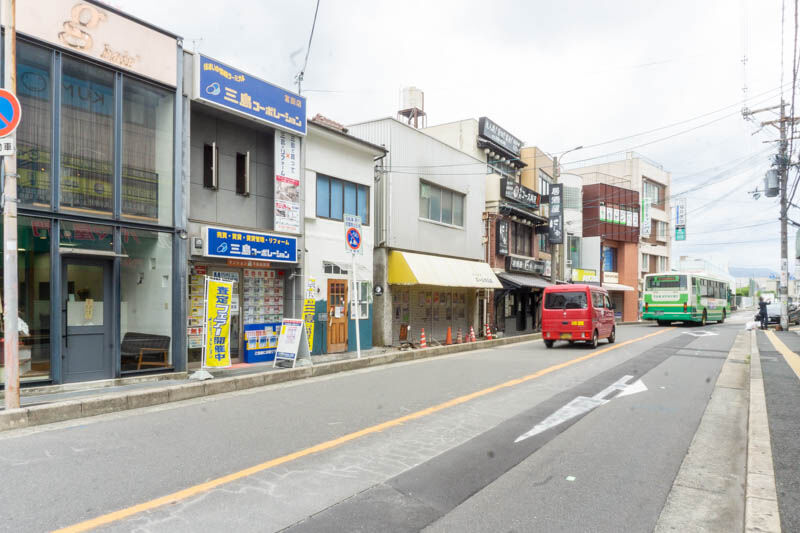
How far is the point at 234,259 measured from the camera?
12.2 m

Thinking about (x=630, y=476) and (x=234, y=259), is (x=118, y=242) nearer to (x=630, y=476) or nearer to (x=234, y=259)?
(x=234, y=259)

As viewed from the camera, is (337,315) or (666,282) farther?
(666,282)

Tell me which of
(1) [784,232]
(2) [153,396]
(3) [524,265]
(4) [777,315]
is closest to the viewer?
(2) [153,396]

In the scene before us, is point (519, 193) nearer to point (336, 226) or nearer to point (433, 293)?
point (433, 293)

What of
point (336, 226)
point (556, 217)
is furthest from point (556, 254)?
point (336, 226)

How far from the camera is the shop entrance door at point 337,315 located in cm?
1548

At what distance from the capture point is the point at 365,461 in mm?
5328

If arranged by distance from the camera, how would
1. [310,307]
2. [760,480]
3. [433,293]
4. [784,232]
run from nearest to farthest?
[760,480]
[310,307]
[433,293]
[784,232]

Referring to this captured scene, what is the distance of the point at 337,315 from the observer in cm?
1577

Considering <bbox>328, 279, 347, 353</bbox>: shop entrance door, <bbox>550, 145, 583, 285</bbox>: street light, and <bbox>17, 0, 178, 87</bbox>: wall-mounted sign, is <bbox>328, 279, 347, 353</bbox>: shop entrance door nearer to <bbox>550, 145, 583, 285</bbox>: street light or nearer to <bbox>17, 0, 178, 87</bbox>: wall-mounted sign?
<bbox>17, 0, 178, 87</bbox>: wall-mounted sign

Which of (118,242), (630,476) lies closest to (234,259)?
(118,242)

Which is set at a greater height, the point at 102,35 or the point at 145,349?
the point at 102,35

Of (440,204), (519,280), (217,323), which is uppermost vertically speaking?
(440,204)

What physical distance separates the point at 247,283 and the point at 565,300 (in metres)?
10.9
